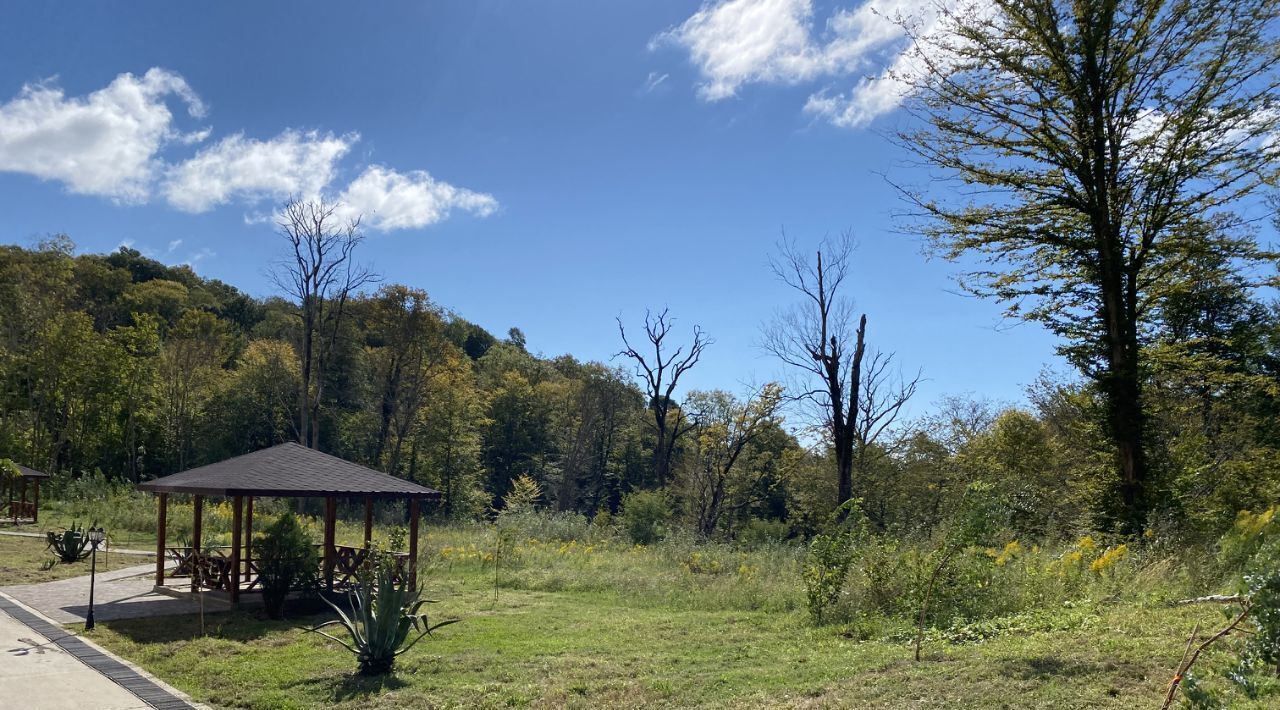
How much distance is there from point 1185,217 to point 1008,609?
8543mm

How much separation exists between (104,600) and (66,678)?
5030 mm

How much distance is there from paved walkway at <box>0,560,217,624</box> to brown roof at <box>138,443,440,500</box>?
1.67 m

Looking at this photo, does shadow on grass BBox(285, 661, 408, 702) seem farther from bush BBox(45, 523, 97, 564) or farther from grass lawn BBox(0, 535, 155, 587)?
bush BBox(45, 523, 97, 564)

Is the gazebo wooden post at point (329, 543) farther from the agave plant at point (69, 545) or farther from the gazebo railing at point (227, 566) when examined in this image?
the agave plant at point (69, 545)

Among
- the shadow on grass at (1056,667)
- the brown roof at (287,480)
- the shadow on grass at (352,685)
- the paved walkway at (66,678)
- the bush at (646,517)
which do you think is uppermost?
the brown roof at (287,480)

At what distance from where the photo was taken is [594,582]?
1616cm

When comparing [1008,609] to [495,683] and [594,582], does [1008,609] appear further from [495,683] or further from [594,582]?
[594,582]

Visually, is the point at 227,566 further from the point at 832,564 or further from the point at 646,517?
the point at 646,517

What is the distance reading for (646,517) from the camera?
1169 inches

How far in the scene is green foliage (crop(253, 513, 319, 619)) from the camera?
39.4 ft

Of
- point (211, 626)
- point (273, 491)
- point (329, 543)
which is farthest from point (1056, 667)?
point (329, 543)

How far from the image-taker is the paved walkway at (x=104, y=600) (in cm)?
1130

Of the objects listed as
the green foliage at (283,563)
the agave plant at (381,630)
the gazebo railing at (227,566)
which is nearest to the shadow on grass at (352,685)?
the agave plant at (381,630)

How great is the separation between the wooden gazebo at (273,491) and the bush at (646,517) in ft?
49.1
